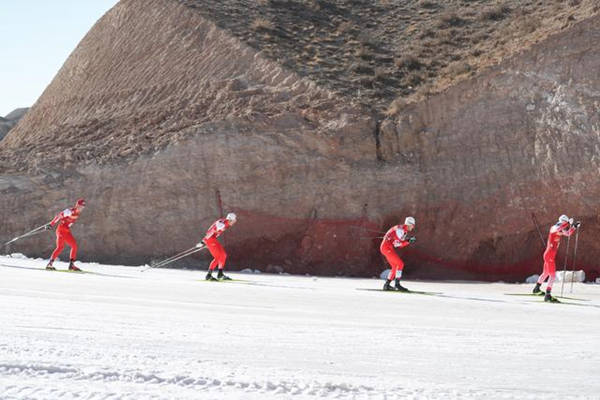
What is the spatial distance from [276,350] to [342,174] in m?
20.2

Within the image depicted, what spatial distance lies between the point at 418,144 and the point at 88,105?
16.7 metres

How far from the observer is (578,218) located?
80.3ft

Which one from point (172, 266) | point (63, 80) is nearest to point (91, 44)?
point (63, 80)

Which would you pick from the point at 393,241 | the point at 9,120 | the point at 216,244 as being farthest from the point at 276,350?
the point at 9,120

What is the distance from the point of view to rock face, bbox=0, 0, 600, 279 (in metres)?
25.2

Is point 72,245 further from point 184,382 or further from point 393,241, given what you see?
point 184,382

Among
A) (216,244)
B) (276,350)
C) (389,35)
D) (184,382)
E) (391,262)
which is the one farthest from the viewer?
(389,35)

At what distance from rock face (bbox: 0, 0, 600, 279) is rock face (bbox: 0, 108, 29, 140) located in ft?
107

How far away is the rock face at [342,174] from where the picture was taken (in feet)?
82.8

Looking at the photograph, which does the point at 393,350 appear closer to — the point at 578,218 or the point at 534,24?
the point at 578,218

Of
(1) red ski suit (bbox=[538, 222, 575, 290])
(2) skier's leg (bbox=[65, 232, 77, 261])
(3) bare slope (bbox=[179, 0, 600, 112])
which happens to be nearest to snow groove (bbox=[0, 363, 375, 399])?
(1) red ski suit (bbox=[538, 222, 575, 290])

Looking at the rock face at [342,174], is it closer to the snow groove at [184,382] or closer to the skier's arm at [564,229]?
the skier's arm at [564,229]

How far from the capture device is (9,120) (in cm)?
6500

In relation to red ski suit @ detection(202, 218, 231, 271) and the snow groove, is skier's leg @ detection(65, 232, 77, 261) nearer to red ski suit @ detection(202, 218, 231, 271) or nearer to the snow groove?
red ski suit @ detection(202, 218, 231, 271)
